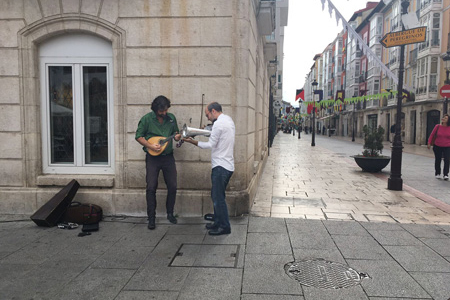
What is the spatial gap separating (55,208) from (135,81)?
2.35 m

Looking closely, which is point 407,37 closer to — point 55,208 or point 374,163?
point 374,163

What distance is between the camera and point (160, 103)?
554 centimetres

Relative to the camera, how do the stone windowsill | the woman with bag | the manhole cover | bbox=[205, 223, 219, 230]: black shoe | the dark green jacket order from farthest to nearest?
the woman with bag → the stone windowsill → the dark green jacket → bbox=[205, 223, 219, 230]: black shoe → the manhole cover

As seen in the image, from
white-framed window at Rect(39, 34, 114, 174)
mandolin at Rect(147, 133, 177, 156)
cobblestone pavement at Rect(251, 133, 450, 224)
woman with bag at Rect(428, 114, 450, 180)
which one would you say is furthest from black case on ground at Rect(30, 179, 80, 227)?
woman with bag at Rect(428, 114, 450, 180)

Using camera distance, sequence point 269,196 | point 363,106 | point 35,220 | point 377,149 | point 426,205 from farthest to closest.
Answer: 1. point 363,106
2. point 377,149
3. point 269,196
4. point 426,205
5. point 35,220

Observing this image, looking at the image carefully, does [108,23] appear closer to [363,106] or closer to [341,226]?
[341,226]

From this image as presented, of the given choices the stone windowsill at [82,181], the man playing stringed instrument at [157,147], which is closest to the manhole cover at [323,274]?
the man playing stringed instrument at [157,147]

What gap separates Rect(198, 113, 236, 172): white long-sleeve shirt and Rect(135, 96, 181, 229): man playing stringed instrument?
766 mm

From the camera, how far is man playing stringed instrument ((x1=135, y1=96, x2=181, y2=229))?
18.0ft

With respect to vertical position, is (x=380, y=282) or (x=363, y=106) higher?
(x=363, y=106)

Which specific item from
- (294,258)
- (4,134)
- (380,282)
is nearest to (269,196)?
(294,258)

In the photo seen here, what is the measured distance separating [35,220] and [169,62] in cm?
320

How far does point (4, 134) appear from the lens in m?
6.20

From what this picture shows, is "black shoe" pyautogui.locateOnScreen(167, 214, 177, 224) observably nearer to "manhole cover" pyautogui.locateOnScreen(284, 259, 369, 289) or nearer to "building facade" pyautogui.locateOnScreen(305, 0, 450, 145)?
"manhole cover" pyautogui.locateOnScreen(284, 259, 369, 289)
